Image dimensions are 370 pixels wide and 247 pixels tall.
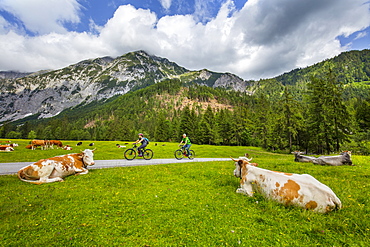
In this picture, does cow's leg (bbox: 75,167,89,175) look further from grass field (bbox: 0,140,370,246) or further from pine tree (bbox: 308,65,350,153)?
pine tree (bbox: 308,65,350,153)

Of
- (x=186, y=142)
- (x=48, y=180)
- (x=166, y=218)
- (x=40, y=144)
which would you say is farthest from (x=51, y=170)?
(x=40, y=144)

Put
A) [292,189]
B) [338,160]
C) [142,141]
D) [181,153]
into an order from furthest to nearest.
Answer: [181,153]
[142,141]
[338,160]
[292,189]

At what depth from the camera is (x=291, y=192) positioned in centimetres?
648

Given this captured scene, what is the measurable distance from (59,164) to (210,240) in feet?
34.1

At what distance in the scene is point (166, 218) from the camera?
561 centimetres

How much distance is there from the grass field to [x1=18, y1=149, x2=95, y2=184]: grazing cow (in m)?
0.66

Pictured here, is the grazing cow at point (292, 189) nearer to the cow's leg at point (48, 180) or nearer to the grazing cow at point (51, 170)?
the cow's leg at point (48, 180)

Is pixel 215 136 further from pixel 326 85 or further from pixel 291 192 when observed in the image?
pixel 291 192

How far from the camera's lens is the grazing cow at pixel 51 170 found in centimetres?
939

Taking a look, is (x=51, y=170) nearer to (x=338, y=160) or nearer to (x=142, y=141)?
(x=142, y=141)

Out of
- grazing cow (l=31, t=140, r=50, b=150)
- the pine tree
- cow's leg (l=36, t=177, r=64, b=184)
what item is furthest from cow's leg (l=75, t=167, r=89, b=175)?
the pine tree

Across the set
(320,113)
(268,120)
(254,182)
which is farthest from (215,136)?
(254,182)

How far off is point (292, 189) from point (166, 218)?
4940 mm

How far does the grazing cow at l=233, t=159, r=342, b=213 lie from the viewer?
588 cm
